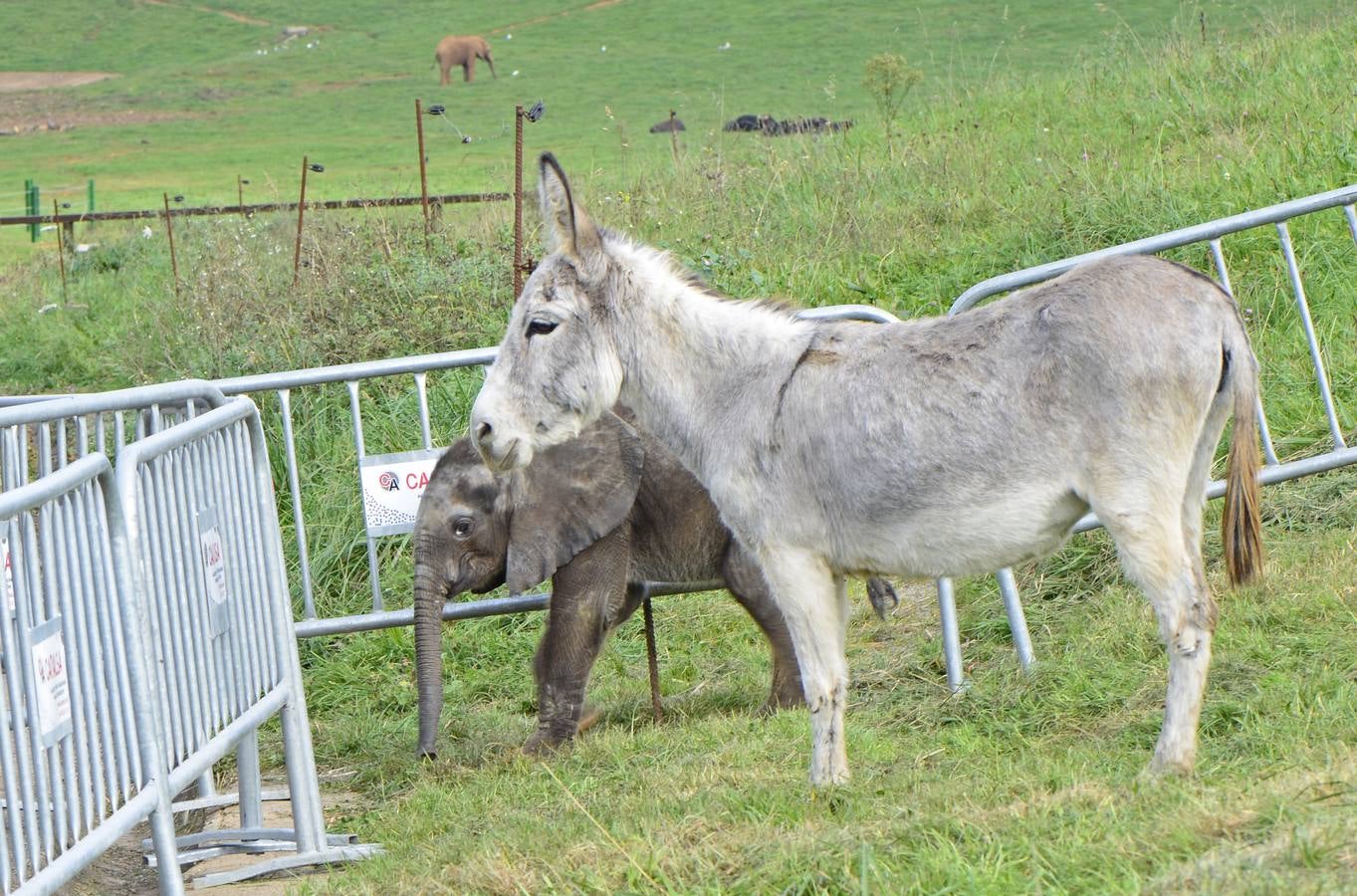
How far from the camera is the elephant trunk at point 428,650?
5910mm

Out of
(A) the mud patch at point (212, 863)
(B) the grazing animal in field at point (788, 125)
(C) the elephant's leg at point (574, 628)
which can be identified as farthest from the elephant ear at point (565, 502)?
(B) the grazing animal in field at point (788, 125)

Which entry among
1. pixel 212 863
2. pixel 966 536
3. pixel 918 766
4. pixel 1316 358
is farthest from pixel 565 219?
pixel 1316 358

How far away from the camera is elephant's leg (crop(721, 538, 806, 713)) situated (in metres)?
6.31

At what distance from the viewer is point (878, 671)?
6.45 metres

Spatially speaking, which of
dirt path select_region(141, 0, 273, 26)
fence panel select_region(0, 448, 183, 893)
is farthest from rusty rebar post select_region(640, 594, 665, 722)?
dirt path select_region(141, 0, 273, 26)

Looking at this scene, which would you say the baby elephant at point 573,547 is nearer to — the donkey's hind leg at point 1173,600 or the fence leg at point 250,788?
the fence leg at point 250,788

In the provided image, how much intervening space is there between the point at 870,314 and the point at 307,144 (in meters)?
29.9

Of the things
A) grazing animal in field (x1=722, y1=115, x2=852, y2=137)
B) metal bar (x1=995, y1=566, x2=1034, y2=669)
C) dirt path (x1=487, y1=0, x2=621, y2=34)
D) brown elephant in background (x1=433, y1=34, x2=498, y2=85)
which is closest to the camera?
metal bar (x1=995, y1=566, x2=1034, y2=669)

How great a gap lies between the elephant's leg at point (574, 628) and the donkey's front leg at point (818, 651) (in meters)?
1.78

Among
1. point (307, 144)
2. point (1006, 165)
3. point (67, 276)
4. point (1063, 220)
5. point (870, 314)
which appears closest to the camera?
point (870, 314)

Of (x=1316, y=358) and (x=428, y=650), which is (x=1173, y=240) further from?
(x=428, y=650)

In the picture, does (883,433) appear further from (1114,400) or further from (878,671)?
(878,671)

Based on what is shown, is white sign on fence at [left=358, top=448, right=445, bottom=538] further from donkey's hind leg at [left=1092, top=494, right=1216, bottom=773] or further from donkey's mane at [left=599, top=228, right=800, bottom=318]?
donkey's hind leg at [left=1092, top=494, right=1216, bottom=773]

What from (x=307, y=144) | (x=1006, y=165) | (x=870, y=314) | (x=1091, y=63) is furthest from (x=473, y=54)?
(x=870, y=314)
